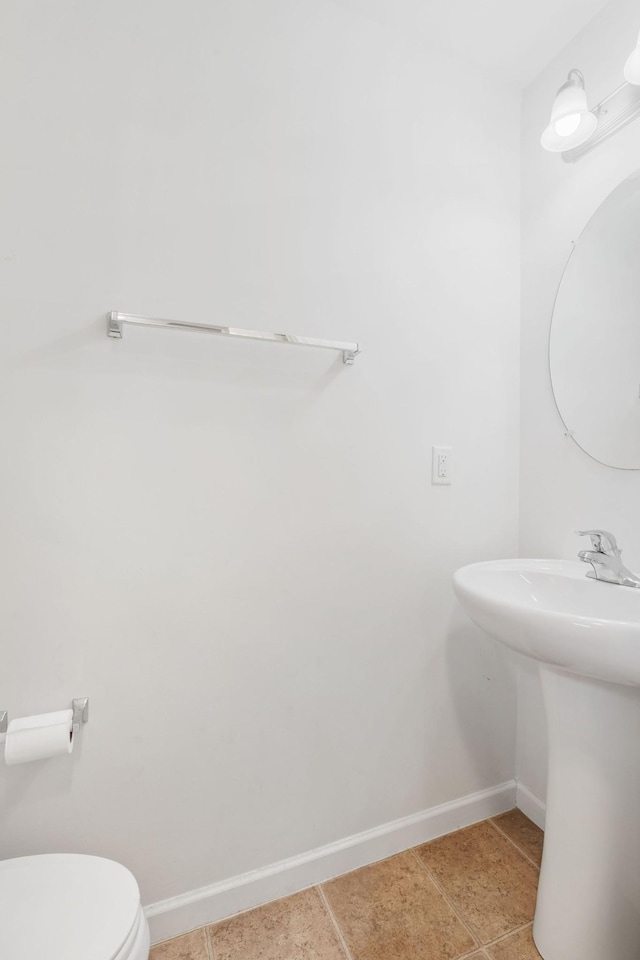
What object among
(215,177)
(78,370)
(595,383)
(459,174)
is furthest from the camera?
(459,174)

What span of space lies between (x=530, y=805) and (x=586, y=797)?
0.61 metres

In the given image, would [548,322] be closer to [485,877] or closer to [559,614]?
[559,614]

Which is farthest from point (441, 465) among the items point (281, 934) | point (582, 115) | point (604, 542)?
point (281, 934)

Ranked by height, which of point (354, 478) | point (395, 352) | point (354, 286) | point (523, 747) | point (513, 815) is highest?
point (354, 286)

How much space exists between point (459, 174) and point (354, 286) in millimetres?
544

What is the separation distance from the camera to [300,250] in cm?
117

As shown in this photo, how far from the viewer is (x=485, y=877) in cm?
120

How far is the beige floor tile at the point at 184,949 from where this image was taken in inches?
39.2

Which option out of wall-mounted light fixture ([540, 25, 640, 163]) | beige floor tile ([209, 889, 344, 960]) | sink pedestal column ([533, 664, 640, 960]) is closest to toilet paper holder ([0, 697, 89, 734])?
beige floor tile ([209, 889, 344, 960])

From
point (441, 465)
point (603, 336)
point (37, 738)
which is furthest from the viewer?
point (441, 465)

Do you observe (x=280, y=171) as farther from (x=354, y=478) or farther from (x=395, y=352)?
(x=354, y=478)

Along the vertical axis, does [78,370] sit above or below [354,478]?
above

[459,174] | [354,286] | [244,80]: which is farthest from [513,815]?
[244,80]

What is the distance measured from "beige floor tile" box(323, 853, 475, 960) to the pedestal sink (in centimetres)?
21
